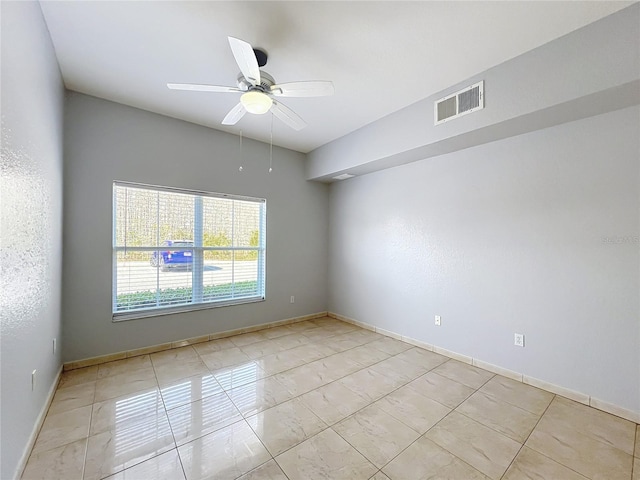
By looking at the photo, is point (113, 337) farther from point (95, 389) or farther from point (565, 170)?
point (565, 170)

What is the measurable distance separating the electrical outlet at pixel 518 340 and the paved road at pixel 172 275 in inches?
132

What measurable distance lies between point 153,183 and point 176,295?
142cm

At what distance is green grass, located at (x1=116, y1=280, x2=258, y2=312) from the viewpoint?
10.3 ft

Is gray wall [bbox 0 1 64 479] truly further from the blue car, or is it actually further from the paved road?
the blue car

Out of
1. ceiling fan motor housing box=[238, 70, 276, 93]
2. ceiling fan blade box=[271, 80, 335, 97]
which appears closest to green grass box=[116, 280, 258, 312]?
ceiling fan motor housing box=[238, 70, 276, 93]

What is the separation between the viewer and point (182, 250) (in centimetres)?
349

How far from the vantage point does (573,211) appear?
2361mm

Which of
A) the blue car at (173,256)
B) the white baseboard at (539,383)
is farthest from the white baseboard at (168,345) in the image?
the white baseboard at (539,383)

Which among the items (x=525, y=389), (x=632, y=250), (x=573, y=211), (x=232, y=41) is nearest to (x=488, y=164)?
(x=573, y=211)

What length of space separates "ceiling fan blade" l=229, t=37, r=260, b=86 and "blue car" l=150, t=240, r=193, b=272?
90.9 inches

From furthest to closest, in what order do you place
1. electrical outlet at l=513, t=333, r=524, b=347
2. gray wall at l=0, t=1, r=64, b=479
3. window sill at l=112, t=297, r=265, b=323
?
window sill at l=112, t=297, r=265, b=323 → electrical outlet at l=513, t=333, r=524, b=347 → gray wall at l=0, t=1, r=64, b=479

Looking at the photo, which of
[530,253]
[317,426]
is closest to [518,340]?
[530,253]

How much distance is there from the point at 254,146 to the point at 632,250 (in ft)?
13.8

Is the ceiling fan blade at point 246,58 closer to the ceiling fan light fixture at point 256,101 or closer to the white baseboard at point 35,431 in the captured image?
the ceiling fan light fixture at point 256,101
